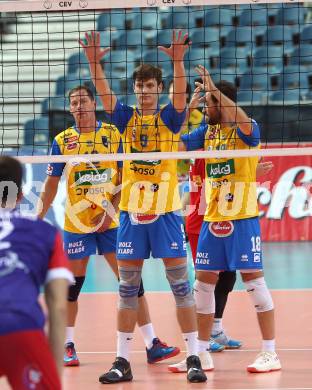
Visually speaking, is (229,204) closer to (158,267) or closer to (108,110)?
(108,110)

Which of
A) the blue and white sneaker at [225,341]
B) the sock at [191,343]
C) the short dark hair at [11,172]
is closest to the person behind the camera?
the short dark hair at [11,172]

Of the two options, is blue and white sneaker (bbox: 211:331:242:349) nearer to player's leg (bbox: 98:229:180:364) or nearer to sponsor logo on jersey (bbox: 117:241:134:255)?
player's leg (bbox: 98:229:180:364)

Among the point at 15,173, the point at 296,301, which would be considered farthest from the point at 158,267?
the point at 15,173

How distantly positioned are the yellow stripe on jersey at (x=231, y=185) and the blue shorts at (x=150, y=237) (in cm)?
34

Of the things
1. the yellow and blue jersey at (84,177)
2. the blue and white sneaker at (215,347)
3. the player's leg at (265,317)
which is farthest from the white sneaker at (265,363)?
the yellow and blue jersey at (84,177)

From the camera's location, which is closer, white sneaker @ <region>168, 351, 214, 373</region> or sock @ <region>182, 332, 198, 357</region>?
sock @ <region>182, 332, 198, 357</region>

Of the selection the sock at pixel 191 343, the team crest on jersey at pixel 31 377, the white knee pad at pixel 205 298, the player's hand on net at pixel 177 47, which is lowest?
the sock at pixel 191 343

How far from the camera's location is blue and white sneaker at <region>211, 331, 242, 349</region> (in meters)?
7.52

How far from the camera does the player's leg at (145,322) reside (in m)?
7.13

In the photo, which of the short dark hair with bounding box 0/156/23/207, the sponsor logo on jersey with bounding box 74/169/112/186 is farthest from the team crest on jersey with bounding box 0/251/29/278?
the sponsor logo on jersey with bounding box 74/169/112/186

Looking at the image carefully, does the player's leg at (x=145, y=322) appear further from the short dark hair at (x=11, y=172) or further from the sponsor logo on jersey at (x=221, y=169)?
the short dark hair at (x=11, y=172)

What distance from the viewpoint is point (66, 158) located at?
680 centimetres

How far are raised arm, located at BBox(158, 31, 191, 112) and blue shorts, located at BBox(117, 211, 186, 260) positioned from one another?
2.70 ft

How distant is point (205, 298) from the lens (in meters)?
6.76
